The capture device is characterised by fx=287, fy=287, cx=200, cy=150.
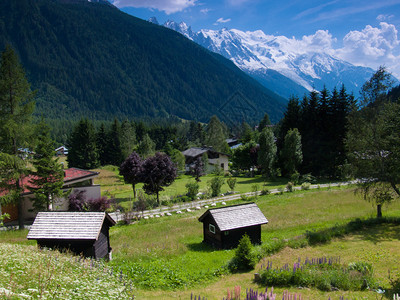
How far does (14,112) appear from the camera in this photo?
25234mm

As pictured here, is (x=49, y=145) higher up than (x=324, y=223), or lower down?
higher up

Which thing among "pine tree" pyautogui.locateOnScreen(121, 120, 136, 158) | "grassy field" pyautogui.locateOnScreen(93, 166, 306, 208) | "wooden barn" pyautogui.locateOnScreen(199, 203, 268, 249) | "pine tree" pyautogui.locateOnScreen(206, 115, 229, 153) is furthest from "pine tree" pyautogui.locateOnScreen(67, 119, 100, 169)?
"wooden barn" pyautogui.locateOnScreen(199, 203, 268, 249)

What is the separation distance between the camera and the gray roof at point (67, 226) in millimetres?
15914

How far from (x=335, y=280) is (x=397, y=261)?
588 centimetres

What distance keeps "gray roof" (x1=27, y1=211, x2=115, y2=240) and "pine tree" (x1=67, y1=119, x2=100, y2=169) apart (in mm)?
64049

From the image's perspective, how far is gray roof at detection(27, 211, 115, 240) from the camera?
52.2 ft

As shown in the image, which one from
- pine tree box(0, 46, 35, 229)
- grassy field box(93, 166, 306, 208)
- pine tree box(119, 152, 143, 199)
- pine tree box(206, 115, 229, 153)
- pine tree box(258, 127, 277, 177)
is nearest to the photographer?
pine tree box(0, 46, 35, 229)

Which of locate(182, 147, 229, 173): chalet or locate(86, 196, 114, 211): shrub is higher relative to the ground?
locate(182, 147, 229, 173): chalet

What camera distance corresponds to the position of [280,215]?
28297 mm

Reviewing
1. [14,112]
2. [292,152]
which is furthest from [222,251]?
[292,152]

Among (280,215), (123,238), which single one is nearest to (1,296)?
(123,238)

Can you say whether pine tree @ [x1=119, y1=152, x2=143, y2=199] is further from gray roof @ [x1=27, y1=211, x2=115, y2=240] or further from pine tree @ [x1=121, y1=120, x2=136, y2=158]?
pine tree @ [x1=121, y1=120, x2=136, y2=158]

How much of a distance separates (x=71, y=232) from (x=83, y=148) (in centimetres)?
6688

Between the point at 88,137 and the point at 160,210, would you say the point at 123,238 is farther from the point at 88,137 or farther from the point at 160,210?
the point at 88,137
